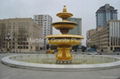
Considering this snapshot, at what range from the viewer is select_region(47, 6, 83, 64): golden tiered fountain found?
1619 centimetres

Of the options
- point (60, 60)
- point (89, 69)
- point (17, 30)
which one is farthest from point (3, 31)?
point (89, 69)

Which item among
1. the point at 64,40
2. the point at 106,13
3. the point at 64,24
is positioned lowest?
the point at 64,40

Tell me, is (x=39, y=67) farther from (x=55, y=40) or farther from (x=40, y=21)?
(x=40, y=21)

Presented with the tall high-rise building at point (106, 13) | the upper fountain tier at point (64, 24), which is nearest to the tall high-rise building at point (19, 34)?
the upper fountain tier at point (64, 24)

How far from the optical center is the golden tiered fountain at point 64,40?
1619cm

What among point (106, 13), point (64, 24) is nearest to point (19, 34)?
point (64, 24)

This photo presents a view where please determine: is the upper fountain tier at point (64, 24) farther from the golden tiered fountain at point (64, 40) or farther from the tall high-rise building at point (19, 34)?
the tall high-rise building at point (19, 34)

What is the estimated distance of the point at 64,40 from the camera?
16141 millimetres

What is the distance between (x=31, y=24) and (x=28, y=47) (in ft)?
38.0

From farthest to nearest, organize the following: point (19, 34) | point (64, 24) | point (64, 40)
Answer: point (19, 34) → point (64, 24) → point (64, 40)

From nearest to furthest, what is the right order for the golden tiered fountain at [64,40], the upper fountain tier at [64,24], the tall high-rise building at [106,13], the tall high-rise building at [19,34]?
the golden tiered fountain at [64,40] → the upper fountain tier at [64,24] → the tall high-rise building at [19,34] → the tall high-rise building at [106,13]

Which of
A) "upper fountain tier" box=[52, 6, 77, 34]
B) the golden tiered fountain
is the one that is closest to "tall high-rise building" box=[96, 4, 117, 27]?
"upper fountain tier" box=[52, 6, 77, 34]

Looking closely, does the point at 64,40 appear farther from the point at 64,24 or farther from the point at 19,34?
the point at 19,34

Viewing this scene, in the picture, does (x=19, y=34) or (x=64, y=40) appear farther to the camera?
(x=19, y=34)
